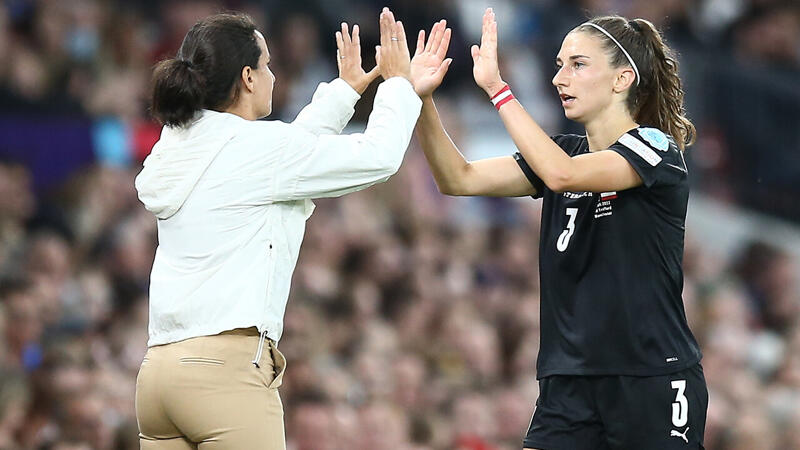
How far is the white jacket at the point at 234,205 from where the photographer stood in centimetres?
367

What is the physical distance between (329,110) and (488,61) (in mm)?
515

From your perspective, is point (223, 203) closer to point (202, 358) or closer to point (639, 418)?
point (202, 358)

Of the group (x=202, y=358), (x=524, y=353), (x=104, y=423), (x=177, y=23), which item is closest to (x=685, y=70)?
(x=524, y=353)

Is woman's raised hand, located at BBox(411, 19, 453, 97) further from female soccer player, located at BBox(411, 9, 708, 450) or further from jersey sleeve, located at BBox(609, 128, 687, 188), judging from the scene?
jersey sleeve, located at BBox(609, 128, 687, 188)

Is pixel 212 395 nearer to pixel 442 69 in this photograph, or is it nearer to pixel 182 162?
pixel 182 162

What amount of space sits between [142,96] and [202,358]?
4.94 metres

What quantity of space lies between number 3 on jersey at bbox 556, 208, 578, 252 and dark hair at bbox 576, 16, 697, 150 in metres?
0.37

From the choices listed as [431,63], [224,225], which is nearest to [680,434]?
[431,63]

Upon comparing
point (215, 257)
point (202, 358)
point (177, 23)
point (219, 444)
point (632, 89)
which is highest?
point (177, 23)

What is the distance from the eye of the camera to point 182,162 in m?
3.75

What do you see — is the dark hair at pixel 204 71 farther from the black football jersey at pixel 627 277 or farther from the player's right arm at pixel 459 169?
the black football jersey at pixel 627 277

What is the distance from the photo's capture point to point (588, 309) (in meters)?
4.03

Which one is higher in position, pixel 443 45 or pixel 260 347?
pixel 443 45

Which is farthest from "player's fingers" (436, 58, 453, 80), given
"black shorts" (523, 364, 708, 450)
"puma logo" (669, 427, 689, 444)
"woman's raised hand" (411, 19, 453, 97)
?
"puma logo" (669, 427, 689, 444)
